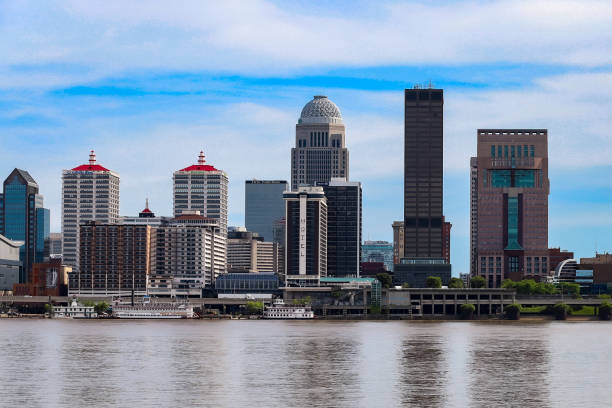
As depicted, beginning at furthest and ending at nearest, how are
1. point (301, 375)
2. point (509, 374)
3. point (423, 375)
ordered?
point (509, 374) < point (423, 375) < point (301, 375)

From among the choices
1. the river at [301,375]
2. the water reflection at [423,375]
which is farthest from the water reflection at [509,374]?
Result: the water reflection at [423,375]

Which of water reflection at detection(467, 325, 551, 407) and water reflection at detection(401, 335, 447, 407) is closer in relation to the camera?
water reflection at detection(467, 325, 551, 407)

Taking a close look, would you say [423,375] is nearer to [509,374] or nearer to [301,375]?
[509,374]

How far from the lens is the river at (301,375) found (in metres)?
108

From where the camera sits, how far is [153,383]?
120625mm

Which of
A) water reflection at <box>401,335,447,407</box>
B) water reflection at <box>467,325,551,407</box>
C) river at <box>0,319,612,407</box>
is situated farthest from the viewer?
water reflection at <box>401,335,447,407</box>

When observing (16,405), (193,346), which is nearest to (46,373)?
(16,405)

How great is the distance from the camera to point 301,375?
13000 cm

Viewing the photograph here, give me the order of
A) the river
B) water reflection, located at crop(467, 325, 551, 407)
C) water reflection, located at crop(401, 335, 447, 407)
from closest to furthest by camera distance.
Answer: the river < water reflection, located at crop(467, 325, 551, 407) < water reflection, located at crop(401, 335, 447, 407)

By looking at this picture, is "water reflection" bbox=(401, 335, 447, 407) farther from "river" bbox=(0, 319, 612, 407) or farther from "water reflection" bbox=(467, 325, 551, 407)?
"water reflection" bbox=(467, 325, 551, 407)

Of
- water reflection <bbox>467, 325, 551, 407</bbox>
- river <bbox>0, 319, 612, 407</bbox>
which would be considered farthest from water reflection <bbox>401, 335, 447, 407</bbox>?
water reflection <bbox>467, 325, 551, 407</bbox>

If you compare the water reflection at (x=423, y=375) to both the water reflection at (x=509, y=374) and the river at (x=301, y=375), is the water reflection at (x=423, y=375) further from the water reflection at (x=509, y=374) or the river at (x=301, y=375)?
the water reflection at (x=509, y=374)

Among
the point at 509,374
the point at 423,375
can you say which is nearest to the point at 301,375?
the point at 423,375

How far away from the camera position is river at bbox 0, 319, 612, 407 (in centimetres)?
10756
